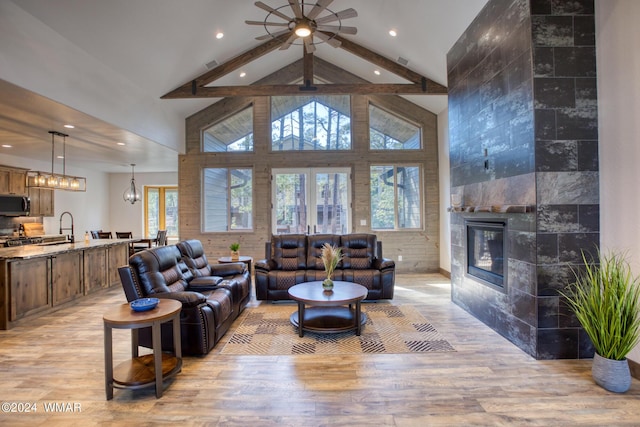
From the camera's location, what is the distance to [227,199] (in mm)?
7336

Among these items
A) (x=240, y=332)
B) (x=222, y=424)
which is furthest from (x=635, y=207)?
(x=240, y=332)

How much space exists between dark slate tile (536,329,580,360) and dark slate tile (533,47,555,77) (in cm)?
242

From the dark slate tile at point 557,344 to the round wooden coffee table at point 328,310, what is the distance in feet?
5.62

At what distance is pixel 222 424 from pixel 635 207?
3.57 meters

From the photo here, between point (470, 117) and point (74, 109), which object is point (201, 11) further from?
point (470, 117)

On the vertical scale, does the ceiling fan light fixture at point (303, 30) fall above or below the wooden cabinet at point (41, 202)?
above

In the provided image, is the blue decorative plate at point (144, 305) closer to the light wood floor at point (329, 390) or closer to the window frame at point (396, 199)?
the light wood floor at point (329, 390)

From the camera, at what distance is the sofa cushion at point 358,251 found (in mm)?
5043

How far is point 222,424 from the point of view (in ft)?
6.74

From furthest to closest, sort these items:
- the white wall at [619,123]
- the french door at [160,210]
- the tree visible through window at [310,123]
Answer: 1. the french door at [160,210]
2. the tree visible through window at [310,123]
3. the white wall at [619,123]

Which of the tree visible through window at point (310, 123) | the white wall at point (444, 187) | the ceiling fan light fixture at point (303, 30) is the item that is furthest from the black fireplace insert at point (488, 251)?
the tree visible through window at point (310, 123)

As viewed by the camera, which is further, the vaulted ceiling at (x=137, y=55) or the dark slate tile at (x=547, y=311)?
the vaulted ceiling at (x=137, y=55)

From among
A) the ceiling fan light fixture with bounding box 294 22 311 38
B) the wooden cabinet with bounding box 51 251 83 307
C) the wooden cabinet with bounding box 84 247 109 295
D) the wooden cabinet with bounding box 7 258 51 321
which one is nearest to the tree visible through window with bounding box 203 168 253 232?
the wooden cabinet with bounding box 84 247 109 295

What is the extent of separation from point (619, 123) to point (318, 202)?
519 centimetres
